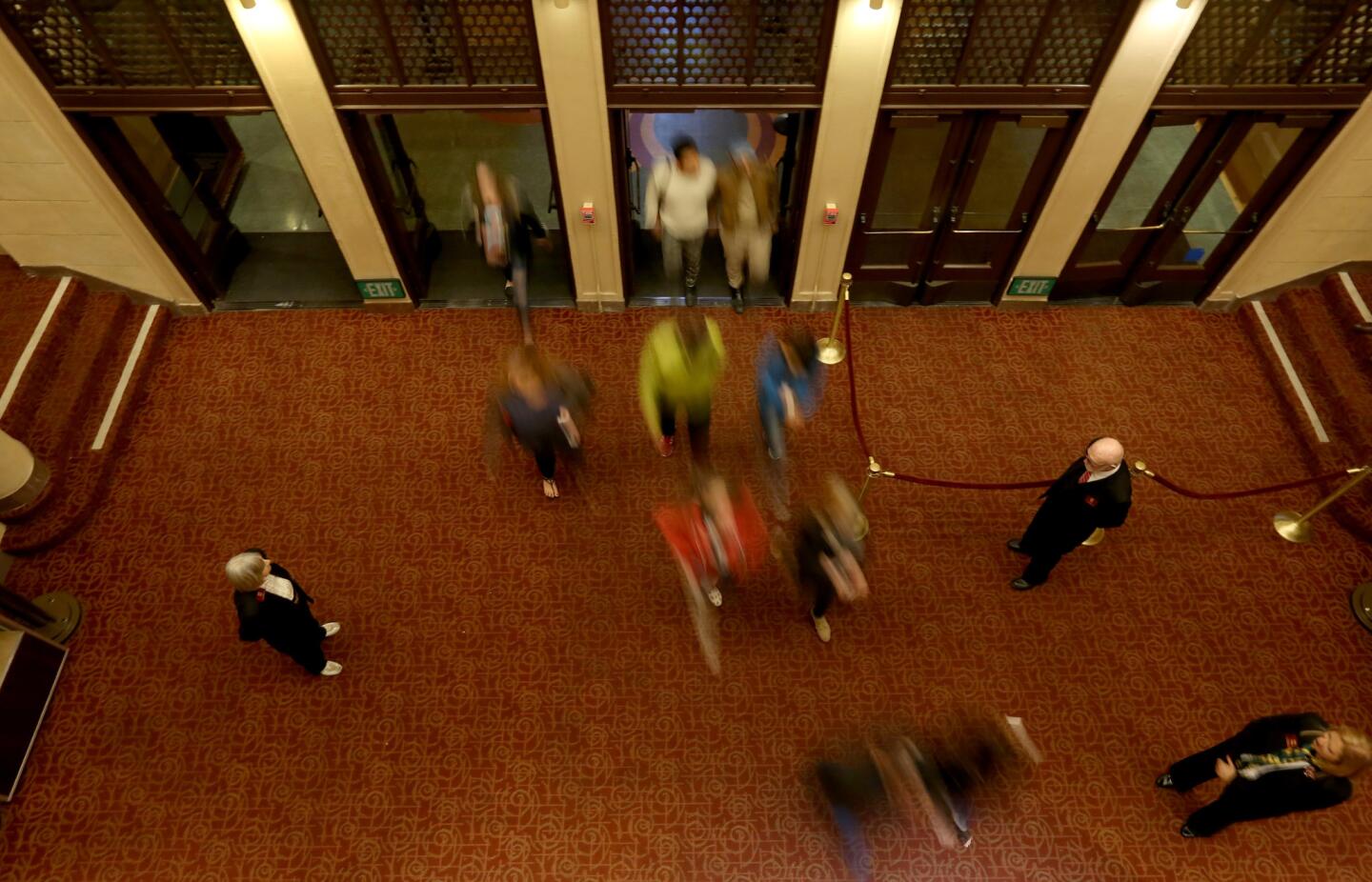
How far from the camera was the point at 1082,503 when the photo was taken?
4750 mm

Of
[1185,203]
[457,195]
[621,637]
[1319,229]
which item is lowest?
[621,637]

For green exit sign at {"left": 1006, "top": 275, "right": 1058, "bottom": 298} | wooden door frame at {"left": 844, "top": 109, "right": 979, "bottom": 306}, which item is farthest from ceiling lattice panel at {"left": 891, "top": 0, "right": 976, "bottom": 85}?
green exit sign at {"left": 1006, "top": 275, "right": 1058, "bottom": 298}

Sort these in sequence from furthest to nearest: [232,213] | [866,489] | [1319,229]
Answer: [232,213] → [1319,229] → [866,489]

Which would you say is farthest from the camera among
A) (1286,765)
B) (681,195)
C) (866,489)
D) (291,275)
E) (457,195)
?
(457,195)

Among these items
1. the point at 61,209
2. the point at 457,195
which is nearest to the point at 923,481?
the point at 457,195

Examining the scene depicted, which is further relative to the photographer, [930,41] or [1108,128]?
[1108,128]

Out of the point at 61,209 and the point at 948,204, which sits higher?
the point at 948,204

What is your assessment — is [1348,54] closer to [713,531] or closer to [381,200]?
[713,531]

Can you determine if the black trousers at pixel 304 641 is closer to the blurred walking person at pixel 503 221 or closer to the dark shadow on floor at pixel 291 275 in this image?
the blurred walking person at pixel 503 221

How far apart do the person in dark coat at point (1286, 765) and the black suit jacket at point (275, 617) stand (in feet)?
16.2

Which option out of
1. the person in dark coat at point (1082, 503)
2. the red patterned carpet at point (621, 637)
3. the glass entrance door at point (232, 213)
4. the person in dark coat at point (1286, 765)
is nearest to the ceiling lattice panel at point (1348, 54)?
the red patterned carpet at point (621, 637)

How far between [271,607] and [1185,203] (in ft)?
23.6

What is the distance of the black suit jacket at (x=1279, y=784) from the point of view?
3730 mm

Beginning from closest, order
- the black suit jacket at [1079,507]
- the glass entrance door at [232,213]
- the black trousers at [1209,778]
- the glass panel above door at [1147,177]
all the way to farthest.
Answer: the black trousers at [1209,778] → the black suit jacket at [1079,507] → the glass entrance door at [232,213] → the glass panel above door at [1147,177]
